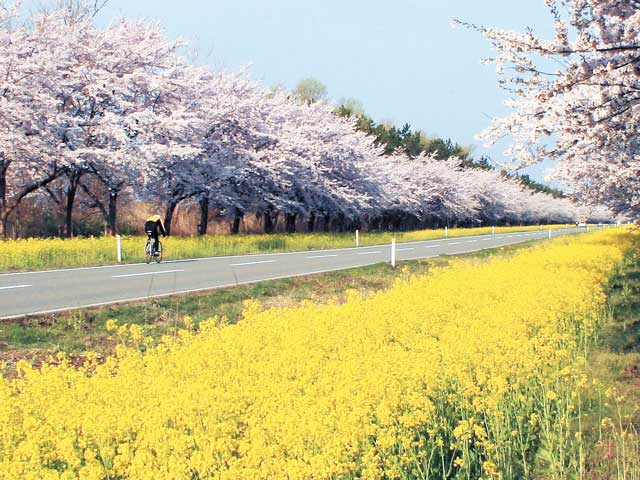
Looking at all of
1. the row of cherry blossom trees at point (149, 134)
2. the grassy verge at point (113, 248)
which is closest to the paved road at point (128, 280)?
the grassy verge at point (113, 248)

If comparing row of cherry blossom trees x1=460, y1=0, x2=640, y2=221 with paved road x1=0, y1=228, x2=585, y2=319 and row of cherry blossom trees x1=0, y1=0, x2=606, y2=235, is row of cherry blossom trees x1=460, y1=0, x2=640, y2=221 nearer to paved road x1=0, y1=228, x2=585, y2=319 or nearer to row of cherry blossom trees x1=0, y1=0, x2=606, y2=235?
paved road x1=0, y1=228, x2=585, y2=319

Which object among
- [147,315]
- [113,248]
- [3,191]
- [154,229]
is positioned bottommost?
[147,315]

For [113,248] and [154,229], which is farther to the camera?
[113,248]

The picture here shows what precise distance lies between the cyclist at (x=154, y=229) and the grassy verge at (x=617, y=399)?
12584 mm

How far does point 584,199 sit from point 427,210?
4541 cm

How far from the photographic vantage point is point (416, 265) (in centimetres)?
2247

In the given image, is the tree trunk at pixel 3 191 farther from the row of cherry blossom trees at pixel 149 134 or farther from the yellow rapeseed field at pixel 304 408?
the yellow rapeseed field at pixel 304 408

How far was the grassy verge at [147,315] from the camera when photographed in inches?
363

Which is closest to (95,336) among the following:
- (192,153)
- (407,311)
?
(407,311)

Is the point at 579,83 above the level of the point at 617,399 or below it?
above

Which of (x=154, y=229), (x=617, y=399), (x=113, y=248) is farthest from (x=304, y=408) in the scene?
(x=113, y=248)

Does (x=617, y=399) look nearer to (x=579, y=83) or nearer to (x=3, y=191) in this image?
(x=579, y=83)

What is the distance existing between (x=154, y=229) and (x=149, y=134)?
795 centimetres

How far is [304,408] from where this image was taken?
173 inches
